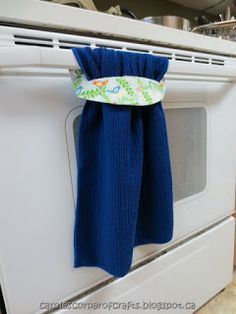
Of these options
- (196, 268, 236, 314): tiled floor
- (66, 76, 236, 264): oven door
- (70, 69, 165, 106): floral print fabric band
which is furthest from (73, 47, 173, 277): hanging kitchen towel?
(196, 268, 236, 314): tiled floor

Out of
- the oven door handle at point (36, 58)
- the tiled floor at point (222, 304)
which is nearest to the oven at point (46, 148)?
the oven door handle at point (36, 58)

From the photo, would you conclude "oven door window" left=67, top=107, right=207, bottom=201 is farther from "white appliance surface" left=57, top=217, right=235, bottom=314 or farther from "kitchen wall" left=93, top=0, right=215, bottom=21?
"kitchen wall" left=93, top=0, right=215, bottom=21

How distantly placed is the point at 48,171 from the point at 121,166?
128mm

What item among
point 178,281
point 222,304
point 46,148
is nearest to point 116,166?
point 46,148

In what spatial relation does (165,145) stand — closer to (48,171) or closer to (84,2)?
(48,171)

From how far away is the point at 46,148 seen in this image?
0.38 metres

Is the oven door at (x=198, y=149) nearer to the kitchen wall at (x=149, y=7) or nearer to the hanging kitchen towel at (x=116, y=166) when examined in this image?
the hanging kitchen towel at (x=116, y=166)

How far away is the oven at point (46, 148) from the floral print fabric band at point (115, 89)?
1.2 inches

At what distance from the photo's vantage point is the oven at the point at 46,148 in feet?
1.11

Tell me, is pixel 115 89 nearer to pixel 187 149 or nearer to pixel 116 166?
pixel 116 166

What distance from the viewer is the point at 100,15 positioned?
0.39m

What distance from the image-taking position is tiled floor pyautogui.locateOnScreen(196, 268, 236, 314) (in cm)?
81

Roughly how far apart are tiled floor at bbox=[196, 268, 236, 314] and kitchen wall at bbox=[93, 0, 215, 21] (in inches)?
47.3

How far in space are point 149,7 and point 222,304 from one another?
4.14 ft
